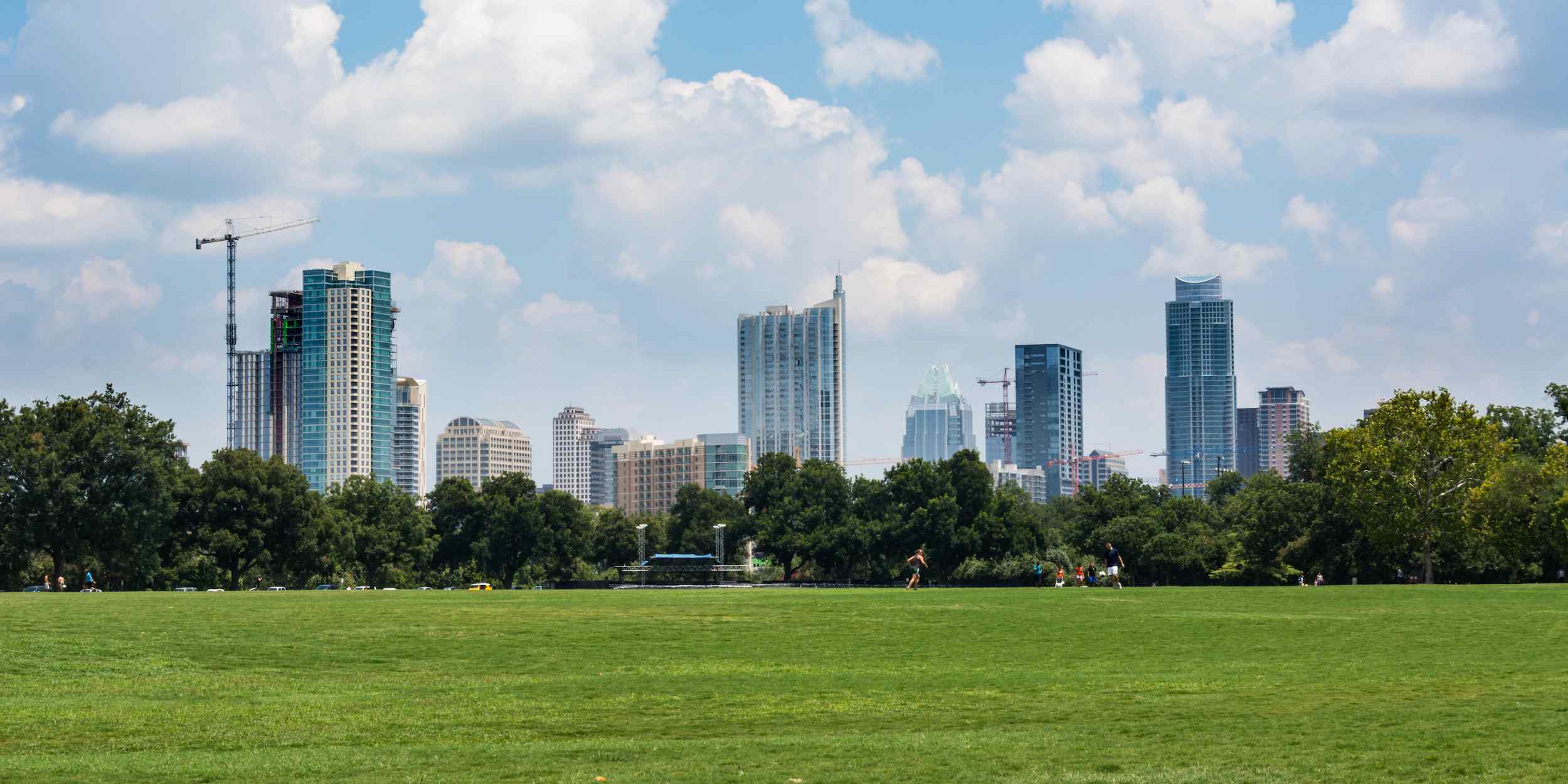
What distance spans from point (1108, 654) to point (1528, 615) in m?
16.2

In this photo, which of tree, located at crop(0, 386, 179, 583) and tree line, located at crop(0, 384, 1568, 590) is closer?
tree line, located at crop(0, 384, 1568, 590)

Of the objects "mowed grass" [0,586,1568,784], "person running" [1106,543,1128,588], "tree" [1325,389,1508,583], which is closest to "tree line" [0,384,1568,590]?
"tree" [1325,389,1508,583]

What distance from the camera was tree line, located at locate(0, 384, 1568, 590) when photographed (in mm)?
79062

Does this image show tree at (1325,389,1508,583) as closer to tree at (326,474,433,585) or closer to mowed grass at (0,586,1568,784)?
mowed grass at (0,586,1568,784)

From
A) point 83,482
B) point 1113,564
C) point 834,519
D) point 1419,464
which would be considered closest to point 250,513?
point 83,482

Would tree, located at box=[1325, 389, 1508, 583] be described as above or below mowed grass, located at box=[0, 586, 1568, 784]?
above

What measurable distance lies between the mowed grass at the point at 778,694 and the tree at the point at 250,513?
185ft

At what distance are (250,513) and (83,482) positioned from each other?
13272 millimetres

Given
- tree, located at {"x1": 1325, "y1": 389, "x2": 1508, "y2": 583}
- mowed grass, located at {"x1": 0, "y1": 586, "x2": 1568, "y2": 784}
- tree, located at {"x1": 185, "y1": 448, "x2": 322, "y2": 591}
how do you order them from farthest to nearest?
tree, located at {"x1": 185, "y1": 448, "x2": 322, "y2": 591} < tree, located at {"x1": 1325, "y1": 389, "x2": 1508, "y2": 583} < mowed grass, located at {"x1": 0, "y1": 586, "x2": 1568, "y2": 784}

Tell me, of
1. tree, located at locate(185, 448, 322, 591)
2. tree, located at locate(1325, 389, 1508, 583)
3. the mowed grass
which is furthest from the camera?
tree, located at locate(185, 448, 322, 591)

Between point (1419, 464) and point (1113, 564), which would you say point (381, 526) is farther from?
point (1419, 464)

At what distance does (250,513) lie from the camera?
319 ft

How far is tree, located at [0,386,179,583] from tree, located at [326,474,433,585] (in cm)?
2161

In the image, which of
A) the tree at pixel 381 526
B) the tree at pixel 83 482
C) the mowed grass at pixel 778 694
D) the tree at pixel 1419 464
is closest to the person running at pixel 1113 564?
the mowed grass at pixel 778 694
